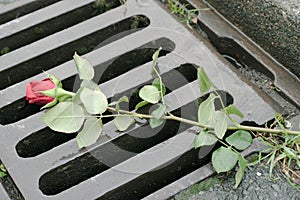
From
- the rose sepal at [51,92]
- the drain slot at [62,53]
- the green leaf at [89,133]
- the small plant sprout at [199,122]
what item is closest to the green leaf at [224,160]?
the small plant sprout at [199,122]

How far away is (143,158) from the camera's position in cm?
133

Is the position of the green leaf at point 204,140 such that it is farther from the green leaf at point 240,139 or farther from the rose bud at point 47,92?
the rose bud at point 47,92

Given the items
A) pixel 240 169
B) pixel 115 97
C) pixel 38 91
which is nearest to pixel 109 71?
pixel 115 97

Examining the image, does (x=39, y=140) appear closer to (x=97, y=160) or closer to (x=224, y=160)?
(x=97, y=160)

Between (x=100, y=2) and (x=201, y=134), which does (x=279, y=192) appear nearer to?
(x=201, y=134)

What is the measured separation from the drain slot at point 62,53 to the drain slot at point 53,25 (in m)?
0.10

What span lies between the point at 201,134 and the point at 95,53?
1.26 ft

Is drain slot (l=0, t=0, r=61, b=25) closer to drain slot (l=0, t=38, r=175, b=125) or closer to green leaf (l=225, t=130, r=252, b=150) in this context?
drain slot (l=0, t=38, r=175, b=125)

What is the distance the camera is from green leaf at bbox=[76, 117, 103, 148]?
1332mm

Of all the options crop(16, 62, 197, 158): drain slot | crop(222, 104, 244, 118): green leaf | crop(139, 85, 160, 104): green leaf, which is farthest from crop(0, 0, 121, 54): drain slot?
crop(222, 104, 244, 118): green leaf

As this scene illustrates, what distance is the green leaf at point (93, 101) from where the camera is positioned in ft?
4.32

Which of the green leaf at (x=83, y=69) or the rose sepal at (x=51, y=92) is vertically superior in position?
the green leaf at (x=83, y=69)

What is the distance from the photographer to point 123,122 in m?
1.37

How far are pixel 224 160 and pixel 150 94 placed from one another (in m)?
0.22
